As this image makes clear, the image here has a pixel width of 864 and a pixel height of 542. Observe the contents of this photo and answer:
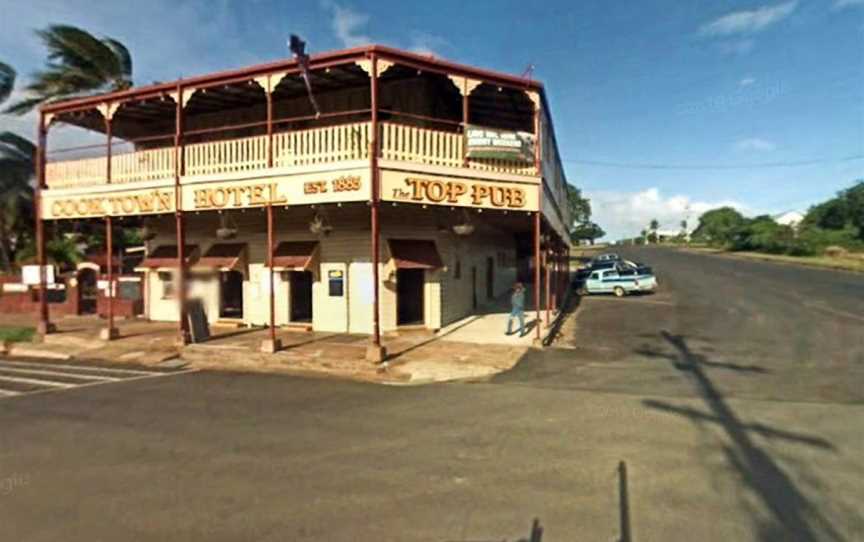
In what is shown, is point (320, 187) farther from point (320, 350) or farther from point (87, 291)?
point (87, 291)

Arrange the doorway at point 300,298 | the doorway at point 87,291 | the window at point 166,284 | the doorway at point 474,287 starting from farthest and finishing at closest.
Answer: the doorway at point 87,291 < the doorway at point 474,287 < the window at point 166,284 < the doorway at point 300,298

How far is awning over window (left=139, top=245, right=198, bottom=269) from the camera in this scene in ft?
54.0

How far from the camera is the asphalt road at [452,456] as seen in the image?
423 centimetres

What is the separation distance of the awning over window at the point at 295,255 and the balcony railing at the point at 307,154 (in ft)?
9.04

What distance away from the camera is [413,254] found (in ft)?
46.4

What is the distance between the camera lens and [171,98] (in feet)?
46.7

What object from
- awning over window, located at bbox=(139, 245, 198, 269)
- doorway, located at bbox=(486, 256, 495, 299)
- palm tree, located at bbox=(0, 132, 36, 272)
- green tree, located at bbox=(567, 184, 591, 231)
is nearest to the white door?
awning over window, located at bbox=(139, 245, 198, 269)

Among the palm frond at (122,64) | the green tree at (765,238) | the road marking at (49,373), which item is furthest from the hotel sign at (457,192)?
the green tree at (765,238)

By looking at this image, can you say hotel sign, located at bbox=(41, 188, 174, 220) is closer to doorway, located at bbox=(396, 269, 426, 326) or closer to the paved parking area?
the paved parking area

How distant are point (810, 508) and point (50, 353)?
55.6ft

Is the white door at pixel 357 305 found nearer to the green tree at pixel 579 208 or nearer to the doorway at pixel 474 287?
the doorway at pixel 474 287

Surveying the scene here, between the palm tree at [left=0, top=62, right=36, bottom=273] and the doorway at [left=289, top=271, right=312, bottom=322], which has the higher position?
the palm tree at [left=0, top=62, right=36, bottom=273]

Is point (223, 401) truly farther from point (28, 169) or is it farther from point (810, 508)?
point (28, 169)

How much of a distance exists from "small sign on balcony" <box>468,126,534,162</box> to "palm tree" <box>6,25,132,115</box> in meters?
21.5
